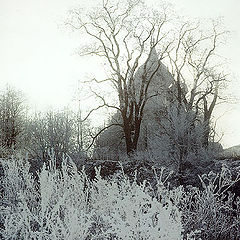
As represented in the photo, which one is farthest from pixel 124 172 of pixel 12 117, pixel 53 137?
pixel 12 117

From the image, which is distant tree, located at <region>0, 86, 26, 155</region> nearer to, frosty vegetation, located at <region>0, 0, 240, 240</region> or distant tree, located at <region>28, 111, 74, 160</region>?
frosty vegetation, located at <region>0, 0, 240, 240</region>

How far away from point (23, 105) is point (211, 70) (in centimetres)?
2175

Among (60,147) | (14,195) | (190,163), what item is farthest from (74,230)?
(60,147)

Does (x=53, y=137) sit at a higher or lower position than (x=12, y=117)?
lower

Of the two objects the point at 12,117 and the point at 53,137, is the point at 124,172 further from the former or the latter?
the point at 12,117

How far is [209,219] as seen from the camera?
18.4ft

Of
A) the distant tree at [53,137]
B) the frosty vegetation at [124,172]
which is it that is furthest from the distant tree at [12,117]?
the distant tree at [53,137]

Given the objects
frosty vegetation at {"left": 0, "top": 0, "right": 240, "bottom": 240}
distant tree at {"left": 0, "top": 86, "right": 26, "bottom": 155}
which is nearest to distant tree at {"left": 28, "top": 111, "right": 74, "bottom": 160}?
frosty vegetation at {"left": 0, "top": 0, "right": 240, "bottom": 240}

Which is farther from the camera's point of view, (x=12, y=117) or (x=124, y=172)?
(x=12, y=117)

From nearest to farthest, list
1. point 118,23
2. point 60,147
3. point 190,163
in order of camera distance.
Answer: point 190,163 < point 60,147 < point 118,23

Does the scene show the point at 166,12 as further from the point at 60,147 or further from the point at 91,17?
the point at 60,147

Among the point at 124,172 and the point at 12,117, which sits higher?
the point at 12,117

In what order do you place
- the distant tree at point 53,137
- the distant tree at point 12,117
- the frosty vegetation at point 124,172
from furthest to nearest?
the distant tree at point 12,117 → the distant tree at point 53,137 → the frosty vegetation at point 124,172

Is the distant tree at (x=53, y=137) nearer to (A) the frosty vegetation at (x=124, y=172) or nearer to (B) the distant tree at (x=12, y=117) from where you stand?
(A) the frosty vegetation at (x=124, y=172)
